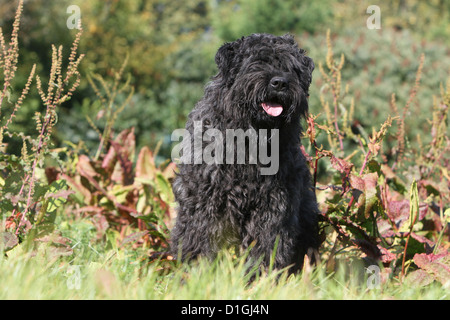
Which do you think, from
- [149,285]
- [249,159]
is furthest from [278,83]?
[149,285]

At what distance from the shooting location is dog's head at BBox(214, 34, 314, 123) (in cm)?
313

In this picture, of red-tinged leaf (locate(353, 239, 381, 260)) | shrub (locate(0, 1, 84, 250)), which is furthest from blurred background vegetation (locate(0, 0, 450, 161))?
red-tinged leaf (locate(353, 239, 381, 260))

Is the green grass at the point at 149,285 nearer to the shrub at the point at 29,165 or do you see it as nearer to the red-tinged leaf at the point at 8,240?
the red-tinged leaf at the point at 8,240

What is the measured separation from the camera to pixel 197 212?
346 cm

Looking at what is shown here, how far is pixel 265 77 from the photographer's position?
123 inches

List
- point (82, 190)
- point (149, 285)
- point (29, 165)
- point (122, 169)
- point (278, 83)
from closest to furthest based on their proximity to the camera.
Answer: point (149, 285) < point (278, 83) < point (29, 165) < point (82, 190) < point (122, 169)

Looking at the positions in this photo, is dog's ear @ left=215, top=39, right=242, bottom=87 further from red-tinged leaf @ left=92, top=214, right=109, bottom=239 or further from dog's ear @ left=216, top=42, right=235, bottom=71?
red-tinged leaf @ left=92, top=214, right=109, bottom=239

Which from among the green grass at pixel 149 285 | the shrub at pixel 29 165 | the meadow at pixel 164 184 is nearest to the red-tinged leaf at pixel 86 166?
the meadow at pixel 164 184

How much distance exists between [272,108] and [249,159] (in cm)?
37

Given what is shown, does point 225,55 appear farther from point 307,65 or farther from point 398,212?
point 398,212

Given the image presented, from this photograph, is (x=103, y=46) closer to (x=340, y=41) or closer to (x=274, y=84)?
(x=340, y=41)

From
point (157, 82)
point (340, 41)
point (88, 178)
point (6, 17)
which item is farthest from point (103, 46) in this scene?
point (88, 178)

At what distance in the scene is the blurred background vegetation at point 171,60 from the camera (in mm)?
9422
